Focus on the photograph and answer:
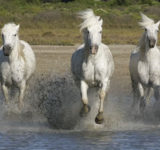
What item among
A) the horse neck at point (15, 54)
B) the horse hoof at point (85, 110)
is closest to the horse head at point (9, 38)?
the horse neck at point (15, 54)

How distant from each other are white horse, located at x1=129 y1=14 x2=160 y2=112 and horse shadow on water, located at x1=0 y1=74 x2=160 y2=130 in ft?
1.20

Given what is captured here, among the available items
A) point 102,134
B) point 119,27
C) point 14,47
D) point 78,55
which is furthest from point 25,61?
point 119,27

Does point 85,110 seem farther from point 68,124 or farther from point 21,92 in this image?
point 21,92

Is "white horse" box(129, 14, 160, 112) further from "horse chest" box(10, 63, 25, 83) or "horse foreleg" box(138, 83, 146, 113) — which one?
"horse chest" box(10, 63, 25, 83)

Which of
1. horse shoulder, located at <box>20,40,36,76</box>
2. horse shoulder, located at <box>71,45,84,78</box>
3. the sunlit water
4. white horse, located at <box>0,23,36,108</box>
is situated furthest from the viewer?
horse shoulder, located at <box>20,40,36,76</box>

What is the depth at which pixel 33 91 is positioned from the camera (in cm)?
1424

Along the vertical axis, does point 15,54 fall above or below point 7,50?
below

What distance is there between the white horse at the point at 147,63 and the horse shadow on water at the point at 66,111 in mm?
366

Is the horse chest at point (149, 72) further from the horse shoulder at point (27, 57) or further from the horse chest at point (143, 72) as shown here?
the horse shoulder at point (27, 57)

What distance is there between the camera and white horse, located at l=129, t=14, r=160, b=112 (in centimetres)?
1211

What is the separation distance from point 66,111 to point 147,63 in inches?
61.1

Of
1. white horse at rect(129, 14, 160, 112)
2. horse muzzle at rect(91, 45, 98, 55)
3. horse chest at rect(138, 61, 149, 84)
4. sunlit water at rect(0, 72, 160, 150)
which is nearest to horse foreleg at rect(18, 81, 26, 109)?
sunlit water at rect(0, 72, 160, 150)

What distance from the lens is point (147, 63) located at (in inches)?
485

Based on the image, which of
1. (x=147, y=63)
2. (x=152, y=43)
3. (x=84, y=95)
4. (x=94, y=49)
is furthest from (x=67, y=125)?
(x=152, y=43)
